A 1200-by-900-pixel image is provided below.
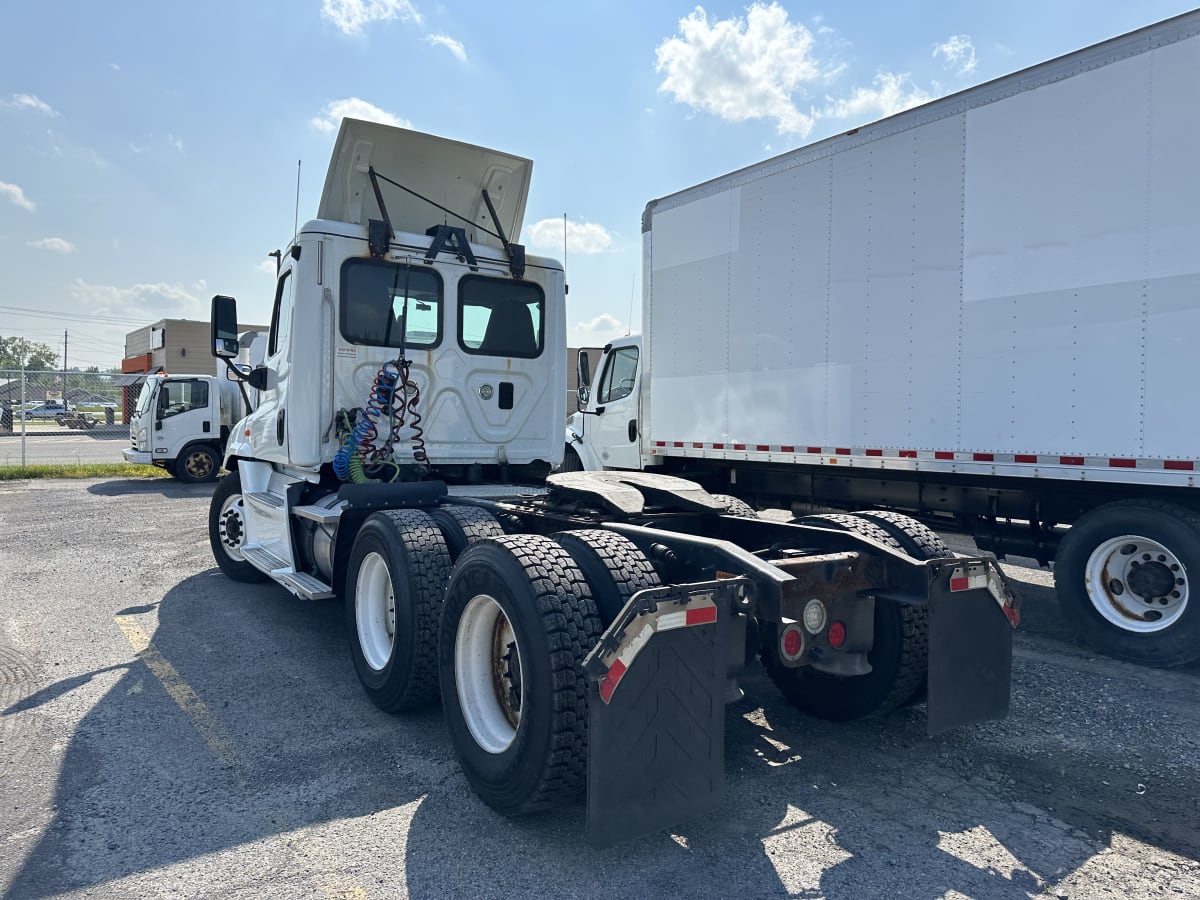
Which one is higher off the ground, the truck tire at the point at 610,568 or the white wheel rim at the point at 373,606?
the truck tire at the point at 610,568

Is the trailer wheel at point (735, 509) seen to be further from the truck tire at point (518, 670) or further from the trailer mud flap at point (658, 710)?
the trailer mud flap at point (658, 710)

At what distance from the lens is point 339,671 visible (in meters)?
5.02

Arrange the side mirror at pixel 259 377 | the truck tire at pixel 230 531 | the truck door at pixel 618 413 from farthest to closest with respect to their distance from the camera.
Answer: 1. the truck door at pixel 618 413
2. the truck tire at pixel 230 531
3. the side mirror at pixel 259 377

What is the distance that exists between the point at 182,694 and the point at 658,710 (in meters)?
3.21

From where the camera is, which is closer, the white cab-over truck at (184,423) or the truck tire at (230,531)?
the truck tire at (230,531)

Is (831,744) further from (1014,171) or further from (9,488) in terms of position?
(9,488)

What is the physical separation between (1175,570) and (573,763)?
15.2 ft

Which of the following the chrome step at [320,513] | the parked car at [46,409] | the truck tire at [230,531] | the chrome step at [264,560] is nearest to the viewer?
the chrome step at [320,513]

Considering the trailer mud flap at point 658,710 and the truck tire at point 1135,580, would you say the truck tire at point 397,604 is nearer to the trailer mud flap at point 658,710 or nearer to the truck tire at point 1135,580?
the trailer mud flap at point 658,710

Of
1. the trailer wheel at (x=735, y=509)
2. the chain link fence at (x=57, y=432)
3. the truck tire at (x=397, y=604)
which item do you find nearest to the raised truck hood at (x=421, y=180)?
the truck tire at (x=397, y=604)

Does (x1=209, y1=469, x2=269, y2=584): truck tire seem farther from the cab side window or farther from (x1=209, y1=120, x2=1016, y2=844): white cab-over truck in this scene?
the cab side window

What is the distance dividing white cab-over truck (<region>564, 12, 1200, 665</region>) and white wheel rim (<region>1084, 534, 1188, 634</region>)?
14 millimetres

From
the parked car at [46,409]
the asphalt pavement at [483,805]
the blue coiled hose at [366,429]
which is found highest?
Answer: the parked car at [46,409]

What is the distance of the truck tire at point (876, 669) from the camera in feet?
11.9
